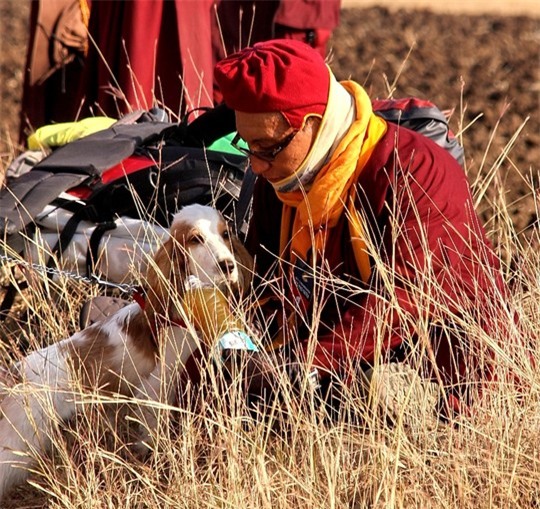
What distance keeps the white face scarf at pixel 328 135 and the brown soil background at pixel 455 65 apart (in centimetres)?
386

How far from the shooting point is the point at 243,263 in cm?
A: 411

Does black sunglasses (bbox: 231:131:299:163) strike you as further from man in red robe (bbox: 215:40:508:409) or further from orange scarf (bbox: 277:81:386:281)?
orange scarf (bbox: 277:81:386:281)

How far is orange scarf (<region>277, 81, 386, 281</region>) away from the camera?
3.78 metres

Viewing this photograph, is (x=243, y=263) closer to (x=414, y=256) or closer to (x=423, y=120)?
(x=414, y=256)

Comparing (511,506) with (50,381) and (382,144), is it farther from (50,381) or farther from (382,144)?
(50,381)

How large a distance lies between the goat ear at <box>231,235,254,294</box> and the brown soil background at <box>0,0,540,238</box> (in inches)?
145

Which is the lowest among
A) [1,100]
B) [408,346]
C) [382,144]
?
[1,100]

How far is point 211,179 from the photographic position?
4.74 metres

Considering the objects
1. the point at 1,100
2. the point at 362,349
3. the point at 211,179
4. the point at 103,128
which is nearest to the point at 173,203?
the point at 211,179

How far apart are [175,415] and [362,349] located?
0.72 meters

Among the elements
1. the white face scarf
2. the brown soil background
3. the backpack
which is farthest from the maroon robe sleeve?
the brown soil background

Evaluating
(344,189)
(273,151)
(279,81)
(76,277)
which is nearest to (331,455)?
(344,189)

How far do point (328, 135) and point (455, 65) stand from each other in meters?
9.33

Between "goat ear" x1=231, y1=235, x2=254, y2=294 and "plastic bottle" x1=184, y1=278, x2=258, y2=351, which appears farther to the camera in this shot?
"goat ear" x1=231, y1=235, x2=254, y2=294
